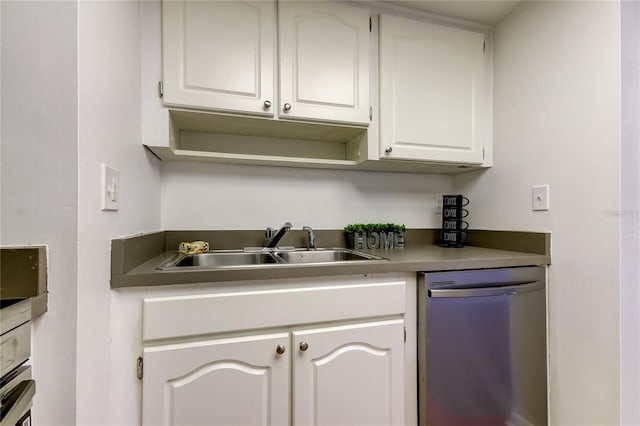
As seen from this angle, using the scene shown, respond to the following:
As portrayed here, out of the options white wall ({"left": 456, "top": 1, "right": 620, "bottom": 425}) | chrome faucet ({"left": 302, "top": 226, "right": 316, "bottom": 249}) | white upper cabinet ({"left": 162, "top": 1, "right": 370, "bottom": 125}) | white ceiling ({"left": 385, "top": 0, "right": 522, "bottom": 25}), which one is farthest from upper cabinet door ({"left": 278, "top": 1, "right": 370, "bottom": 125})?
white wall ({"left": 456, "top": 1, "right": 620, "bottom": 425})

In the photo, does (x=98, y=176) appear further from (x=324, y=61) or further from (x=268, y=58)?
(x=324, y=61)

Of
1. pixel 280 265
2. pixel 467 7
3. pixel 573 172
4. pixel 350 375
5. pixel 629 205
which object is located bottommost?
pixel 350 375

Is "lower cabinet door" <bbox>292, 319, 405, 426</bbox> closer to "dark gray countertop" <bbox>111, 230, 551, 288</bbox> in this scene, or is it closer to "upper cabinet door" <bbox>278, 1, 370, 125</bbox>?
"dark gray countertop" <bbox>111, 230, 551, 288</bbox>

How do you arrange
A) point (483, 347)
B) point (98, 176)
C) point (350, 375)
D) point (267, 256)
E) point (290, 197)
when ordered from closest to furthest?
point (98, 176)
point (350, 375)
point (483, 347)
point (267, 256)
point (290, 197)

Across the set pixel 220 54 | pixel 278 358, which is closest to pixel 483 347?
pixel 278 358

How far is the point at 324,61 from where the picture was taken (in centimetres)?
125

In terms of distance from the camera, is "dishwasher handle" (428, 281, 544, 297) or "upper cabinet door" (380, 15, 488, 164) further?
"upper cabinet door" (380, 15, 488, 164)

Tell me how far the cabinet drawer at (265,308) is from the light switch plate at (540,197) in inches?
30.7

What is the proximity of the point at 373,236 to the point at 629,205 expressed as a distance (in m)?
1.00

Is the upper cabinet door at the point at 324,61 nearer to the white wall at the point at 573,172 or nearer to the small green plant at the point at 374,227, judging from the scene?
the small green plant at the point at 374,227

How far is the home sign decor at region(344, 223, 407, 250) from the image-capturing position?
4.98 ft

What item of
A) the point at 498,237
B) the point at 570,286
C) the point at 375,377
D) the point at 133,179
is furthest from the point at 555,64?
the point at 133,179

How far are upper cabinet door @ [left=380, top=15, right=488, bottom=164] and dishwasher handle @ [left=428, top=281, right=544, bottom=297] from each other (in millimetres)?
657

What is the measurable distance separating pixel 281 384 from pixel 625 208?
52.8 inches
